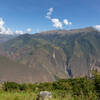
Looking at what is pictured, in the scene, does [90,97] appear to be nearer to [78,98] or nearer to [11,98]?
[78,98]

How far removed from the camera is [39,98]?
8.26 metres

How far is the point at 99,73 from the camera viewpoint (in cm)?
1384

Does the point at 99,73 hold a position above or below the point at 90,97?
above

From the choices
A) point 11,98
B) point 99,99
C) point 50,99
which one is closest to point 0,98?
point 11,98

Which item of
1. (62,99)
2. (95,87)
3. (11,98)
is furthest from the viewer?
(95,87)

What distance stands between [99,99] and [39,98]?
11.3ft

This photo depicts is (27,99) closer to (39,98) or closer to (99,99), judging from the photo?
(39,98)

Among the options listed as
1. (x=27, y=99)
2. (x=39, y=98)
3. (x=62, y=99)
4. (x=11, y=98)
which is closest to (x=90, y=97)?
(x=62, y=99)

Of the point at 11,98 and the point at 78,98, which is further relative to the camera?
the point at 78,98

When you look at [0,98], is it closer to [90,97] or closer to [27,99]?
[27,99]

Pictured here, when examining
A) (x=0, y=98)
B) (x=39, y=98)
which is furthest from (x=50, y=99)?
(x=0, y=98)

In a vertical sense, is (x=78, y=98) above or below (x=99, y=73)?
below

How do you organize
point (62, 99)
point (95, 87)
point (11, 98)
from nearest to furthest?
point (11, 98) → point (62, 99) → point (95, 87)

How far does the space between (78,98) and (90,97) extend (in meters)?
0.67
